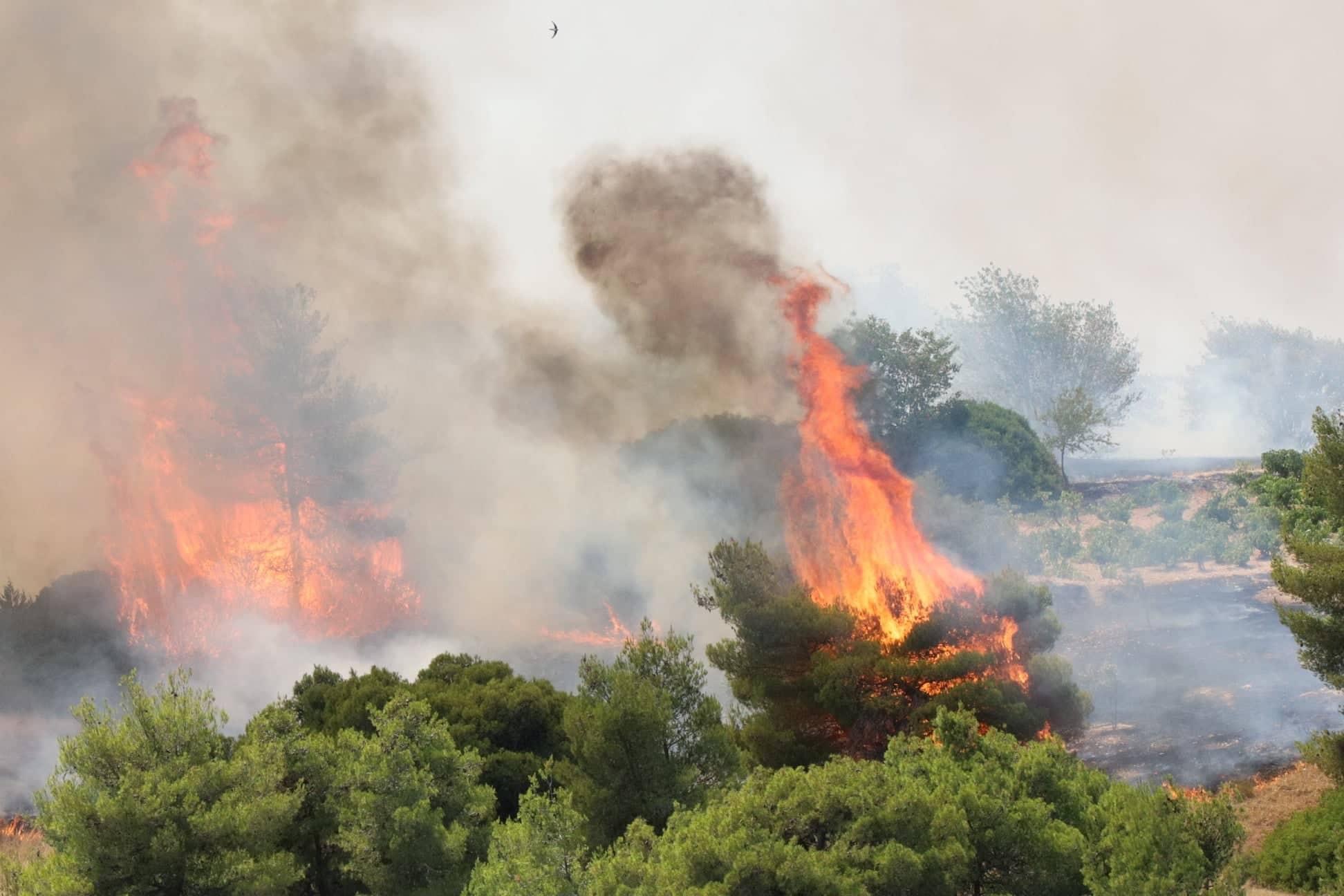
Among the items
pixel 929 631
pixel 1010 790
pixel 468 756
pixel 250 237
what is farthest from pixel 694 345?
pixel 1010 790

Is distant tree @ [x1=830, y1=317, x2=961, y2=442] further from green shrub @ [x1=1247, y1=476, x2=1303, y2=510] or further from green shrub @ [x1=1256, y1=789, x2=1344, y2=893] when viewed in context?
green shrub @ [x1=1256, y1=789, x2=1344, y2=893]

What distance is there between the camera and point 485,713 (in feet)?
131

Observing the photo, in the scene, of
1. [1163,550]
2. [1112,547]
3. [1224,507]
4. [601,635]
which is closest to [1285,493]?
[1163,550]

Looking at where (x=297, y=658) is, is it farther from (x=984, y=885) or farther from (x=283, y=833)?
(x=984, y=885)

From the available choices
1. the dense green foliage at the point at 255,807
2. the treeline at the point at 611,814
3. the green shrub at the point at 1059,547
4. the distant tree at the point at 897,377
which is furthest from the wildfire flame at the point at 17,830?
the distant tree at the point at 897,377

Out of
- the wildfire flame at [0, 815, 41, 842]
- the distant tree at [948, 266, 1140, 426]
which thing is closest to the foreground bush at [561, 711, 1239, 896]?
the wildfire flame at [0, 815, 41, 842]

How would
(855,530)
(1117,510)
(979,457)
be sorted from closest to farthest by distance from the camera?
(855,530) < (1117,510) < (979,457)

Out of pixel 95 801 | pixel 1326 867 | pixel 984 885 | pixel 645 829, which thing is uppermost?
pixel 95 801

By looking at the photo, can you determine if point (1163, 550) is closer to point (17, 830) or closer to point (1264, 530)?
point (1264, 530)

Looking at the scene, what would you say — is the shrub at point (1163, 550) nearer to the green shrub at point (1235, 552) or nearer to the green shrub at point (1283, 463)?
the green shrub at point (1235, 552)

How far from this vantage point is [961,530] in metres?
55.6

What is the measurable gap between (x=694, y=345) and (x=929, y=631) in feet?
107

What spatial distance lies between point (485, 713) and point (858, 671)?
12.9 metres

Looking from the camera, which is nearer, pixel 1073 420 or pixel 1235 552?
pixel 1235 552
